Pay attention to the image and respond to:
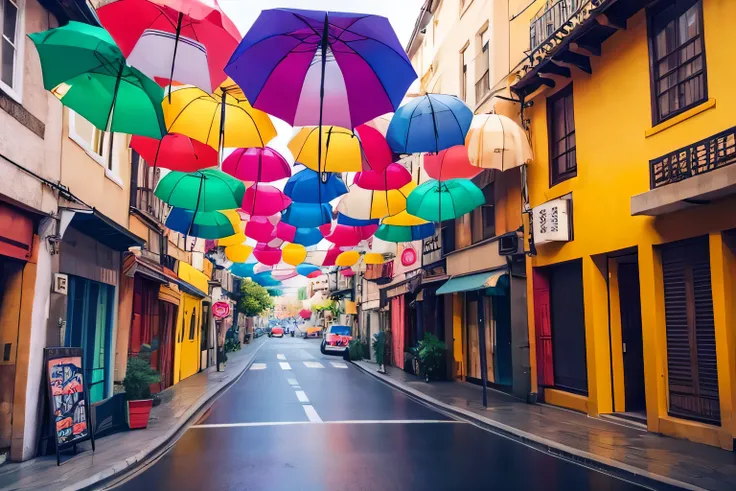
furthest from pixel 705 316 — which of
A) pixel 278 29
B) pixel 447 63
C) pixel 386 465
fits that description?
pixel 447 63

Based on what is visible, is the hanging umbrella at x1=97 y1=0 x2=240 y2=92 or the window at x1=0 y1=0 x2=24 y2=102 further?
the window at x1=0 y1=0 x2=24 y2=102

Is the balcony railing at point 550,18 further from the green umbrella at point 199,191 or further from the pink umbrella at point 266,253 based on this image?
the pink umbrella at point 266,253

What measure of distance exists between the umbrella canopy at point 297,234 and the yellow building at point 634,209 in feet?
21.9

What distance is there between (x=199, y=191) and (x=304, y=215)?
11.8ft

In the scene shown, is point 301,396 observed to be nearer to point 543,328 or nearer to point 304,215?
point 304,215

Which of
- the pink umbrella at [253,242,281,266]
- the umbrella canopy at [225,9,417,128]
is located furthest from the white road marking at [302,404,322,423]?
the pink umbrella at [253,242,281,266]

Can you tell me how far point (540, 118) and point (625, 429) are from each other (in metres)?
7.81

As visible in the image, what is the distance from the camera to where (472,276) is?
19156mm

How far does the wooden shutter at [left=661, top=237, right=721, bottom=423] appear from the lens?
1005cm

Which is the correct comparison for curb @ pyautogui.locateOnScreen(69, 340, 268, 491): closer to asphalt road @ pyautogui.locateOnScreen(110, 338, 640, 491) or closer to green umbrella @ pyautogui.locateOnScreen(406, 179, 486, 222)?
asphalt road @ pyautogui.locateOnScreen(110, 338, 640, 491)

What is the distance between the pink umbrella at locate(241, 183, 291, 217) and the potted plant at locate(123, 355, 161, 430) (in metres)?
4.13

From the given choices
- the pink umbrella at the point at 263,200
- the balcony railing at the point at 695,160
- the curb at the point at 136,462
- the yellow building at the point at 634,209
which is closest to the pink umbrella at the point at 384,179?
the pink umbrella at the point at 263,200

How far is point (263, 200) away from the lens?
45.8 feet

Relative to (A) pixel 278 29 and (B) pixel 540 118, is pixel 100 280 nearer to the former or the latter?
(A) pixel 278 29
